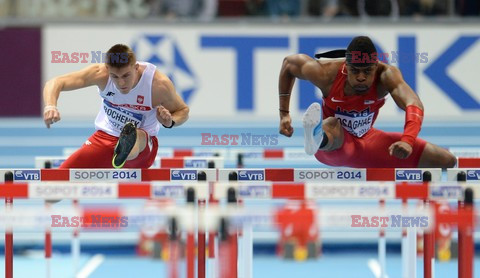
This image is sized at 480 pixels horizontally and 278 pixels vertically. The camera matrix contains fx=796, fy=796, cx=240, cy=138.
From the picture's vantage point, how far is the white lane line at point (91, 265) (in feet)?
21.4

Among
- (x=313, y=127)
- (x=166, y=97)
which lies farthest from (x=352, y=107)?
(x=166, y=97)

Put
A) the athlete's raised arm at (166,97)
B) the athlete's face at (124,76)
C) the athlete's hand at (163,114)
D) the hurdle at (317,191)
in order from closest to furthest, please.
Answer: the hurdle at (317,191), the athlete's hand at (163,114), the athlete's face at (124,76), the athlete's raised arm at (166,97)

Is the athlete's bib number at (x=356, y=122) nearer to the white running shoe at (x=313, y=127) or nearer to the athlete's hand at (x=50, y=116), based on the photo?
the white running shoe at (x=313, y=127)

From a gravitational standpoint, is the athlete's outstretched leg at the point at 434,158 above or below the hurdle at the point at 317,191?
above

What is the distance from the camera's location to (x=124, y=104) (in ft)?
16.2

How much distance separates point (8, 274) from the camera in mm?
3912

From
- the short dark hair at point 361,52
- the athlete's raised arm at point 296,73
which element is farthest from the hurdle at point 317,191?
the athlete's raised arm at point 296,73

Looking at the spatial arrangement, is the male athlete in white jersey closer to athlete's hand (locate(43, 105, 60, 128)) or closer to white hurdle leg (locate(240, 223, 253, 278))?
athlete's hand (locate(43, 105, 60, 128))

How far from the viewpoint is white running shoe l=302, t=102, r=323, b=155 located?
4207mm

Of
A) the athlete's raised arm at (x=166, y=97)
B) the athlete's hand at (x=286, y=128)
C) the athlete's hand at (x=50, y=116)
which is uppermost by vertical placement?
the athlete's raised arm at (x=166, y=97)

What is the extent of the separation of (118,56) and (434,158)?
1909 millimetres

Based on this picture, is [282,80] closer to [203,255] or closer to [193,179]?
[193,179]

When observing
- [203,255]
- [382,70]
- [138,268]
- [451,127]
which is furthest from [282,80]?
[451,127]

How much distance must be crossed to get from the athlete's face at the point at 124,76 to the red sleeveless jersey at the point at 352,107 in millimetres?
1165
